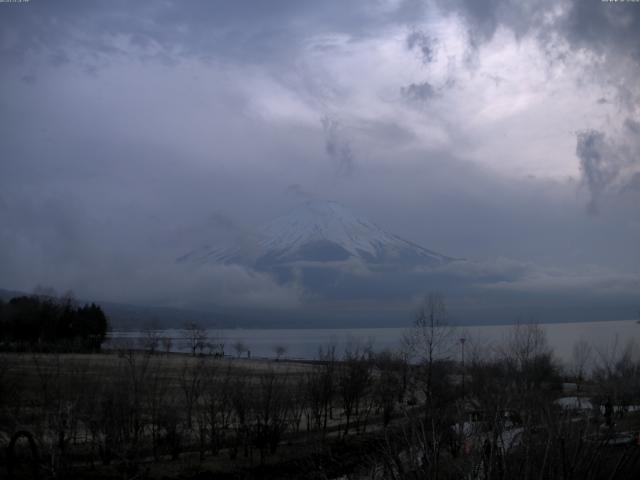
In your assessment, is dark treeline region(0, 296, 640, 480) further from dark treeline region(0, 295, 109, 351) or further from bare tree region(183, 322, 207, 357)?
bare tree region(183, 322, 207, 357)

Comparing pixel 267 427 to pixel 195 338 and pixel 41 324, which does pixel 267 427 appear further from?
pixel 195 338

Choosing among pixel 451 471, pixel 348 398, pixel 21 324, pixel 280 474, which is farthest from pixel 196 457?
pixel 21 324

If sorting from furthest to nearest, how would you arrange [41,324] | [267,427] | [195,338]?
[195,338] < [41,324] < [267,427]

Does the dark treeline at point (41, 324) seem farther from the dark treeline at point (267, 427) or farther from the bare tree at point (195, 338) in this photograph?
the dark treeline at point (267, 427)

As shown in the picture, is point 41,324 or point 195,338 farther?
point 195,338

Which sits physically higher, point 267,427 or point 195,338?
point 195,338

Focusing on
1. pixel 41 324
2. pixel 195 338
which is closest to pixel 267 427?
pixel 41 324

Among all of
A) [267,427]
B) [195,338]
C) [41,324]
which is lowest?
[267,427]

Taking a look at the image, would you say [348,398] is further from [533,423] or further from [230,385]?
[533,423]

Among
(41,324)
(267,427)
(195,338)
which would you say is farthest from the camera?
(195,338)

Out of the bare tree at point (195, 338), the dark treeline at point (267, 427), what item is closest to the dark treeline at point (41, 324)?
the bare tree at point (195, 338)

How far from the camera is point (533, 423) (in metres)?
9.46

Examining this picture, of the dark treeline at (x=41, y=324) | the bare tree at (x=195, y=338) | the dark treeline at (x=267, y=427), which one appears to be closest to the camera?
the dark treeline at (x=267, y=427)

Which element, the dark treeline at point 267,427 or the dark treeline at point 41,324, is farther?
the dark treeline at point 41,324
